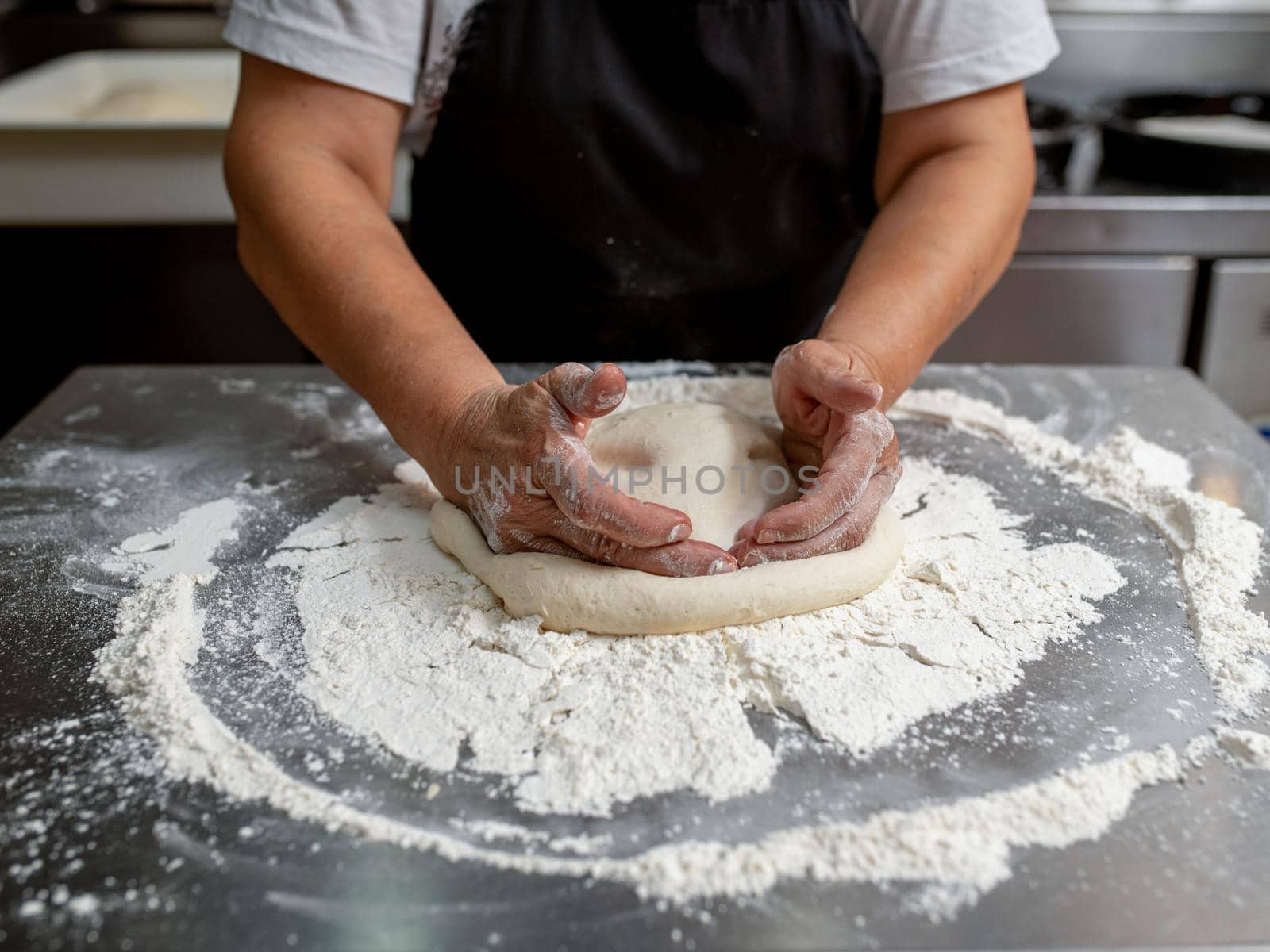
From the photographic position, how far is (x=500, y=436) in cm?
102

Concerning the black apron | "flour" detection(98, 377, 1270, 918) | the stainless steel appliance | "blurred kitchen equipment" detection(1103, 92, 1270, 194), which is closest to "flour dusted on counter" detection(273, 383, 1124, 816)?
"flour" detection(98, 377, 1270, 918)

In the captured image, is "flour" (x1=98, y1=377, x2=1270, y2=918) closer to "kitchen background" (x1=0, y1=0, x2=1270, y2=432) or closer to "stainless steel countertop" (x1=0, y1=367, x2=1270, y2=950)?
"stainless steel countertop" (x1=0, y1=367, x2=1270, y2=950)

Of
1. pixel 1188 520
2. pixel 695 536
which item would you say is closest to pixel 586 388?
pixel 695 536

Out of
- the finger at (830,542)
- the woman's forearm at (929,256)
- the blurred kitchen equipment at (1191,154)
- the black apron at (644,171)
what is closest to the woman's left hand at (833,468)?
the finger at (830,542)

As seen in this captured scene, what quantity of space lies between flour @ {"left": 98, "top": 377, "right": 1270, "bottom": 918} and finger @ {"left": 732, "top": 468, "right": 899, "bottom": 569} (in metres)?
0.06

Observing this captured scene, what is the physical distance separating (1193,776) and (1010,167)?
89cm

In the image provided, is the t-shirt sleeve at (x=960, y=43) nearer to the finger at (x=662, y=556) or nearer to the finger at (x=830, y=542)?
the finger at (x=830, y=542)

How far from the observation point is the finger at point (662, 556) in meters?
0.98

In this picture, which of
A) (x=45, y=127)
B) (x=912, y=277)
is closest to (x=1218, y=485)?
(x=912, y=277)

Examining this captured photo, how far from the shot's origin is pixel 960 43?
135 cm

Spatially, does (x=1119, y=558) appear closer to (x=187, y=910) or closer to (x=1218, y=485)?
(x=1218, y=485)

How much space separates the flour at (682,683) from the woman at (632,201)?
99 millimetres

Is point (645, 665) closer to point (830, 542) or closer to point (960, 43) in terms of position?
point (830, 542)

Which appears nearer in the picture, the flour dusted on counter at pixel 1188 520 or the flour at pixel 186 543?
the flour dusted on counter at pixel 1188 520
